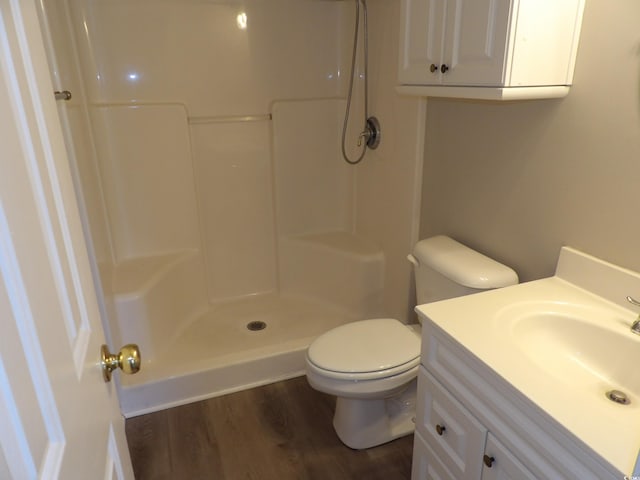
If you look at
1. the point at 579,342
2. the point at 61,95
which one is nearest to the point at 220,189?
the point at 61,95

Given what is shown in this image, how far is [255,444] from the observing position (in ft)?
6.12

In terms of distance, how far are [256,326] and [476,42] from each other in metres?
1.86

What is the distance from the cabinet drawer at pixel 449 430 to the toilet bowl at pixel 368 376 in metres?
0.28

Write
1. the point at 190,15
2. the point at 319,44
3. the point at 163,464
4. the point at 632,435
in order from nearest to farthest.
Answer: the point at 632,435 < the point at 163,464 < the point at 190,15 < the point at 319,44

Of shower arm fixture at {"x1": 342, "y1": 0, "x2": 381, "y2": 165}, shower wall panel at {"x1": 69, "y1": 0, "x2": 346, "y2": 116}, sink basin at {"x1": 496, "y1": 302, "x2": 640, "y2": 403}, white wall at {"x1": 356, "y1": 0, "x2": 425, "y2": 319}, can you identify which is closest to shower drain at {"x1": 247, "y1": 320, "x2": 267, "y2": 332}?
white wall at {"x1": 356, "y1": 0, "x2": 425, "y2": 319}

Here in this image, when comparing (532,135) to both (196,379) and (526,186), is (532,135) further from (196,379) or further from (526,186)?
(196,379)

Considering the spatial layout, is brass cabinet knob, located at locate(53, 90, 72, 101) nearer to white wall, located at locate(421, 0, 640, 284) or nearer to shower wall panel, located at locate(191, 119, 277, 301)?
shower wall panel, located at locate(191, 119, 277, 301)

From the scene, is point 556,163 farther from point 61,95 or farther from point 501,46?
point 61,95

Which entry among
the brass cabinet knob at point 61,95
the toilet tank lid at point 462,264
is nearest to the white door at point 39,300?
the brass cabinet knob at point 61,95

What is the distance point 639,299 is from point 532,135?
0.56 metres

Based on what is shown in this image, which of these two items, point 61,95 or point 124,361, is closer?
point 124,361

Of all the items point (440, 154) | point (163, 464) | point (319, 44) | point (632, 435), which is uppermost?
point (319, 44)

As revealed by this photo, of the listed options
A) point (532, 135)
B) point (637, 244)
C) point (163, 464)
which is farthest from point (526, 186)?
point (163, 464)

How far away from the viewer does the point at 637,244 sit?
117 centimetres
